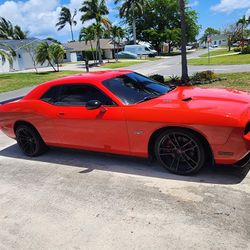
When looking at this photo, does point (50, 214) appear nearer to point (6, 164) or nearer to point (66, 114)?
point (66, 114)

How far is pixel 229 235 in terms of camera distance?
9.73ft

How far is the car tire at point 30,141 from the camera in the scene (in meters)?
5.63

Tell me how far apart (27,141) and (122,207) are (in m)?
2.80

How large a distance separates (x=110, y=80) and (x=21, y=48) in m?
38.7

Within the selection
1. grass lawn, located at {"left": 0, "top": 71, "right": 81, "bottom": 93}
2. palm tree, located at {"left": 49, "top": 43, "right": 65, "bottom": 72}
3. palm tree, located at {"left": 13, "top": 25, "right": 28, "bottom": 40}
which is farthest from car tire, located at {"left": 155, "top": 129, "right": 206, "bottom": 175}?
palm tree, located at {"left": 13, "top": 25, "right": 28, "bottom": 40}

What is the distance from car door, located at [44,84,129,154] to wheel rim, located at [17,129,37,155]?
0.74 meters

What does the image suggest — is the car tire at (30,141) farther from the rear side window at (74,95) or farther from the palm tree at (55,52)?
the palm tree at (55,52)

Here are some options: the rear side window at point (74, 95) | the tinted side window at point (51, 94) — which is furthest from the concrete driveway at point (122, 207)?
the tinted side window at point (51, 94)

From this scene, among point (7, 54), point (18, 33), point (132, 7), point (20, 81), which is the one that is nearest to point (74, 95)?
point (20, 81)

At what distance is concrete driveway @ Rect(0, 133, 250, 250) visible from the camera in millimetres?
3062

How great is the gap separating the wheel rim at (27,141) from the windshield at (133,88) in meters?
1.87

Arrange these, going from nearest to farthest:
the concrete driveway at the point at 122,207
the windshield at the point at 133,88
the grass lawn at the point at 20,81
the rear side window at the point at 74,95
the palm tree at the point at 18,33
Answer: the concrete driveway at the point at 122,207 < the windshield at the point at 133,88 < the rear side window at the point at 74,95 < the grass lawn at the point at 20,81 < the palm tree at the point at 18,33

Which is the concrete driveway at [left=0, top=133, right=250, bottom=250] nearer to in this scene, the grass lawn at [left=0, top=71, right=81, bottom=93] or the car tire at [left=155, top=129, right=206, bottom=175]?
the car tire at [left=155, top=129, right=206, bottom=175]

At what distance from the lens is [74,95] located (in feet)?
16.8
